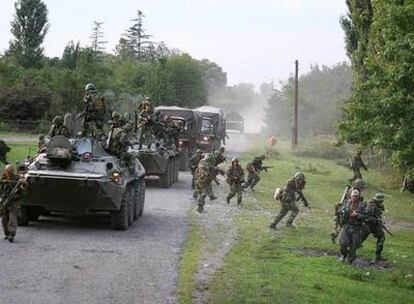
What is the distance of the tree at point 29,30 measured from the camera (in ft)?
227

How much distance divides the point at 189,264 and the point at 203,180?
7.15 metres

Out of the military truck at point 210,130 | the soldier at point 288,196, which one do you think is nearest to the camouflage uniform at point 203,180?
the soldier at point 288,196

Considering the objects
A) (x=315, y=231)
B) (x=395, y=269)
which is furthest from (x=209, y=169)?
(x=395, y=269)

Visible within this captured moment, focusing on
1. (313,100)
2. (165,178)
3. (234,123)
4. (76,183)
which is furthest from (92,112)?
(234,123)

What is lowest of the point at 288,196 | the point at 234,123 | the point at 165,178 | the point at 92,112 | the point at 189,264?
the point at 189,264

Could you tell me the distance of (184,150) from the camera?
1331 inches

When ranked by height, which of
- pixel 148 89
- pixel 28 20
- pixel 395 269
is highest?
pixel 28 20

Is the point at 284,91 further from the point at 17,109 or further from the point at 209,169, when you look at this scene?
the point at 209,169

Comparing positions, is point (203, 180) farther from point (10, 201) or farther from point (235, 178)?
point (10, 201)

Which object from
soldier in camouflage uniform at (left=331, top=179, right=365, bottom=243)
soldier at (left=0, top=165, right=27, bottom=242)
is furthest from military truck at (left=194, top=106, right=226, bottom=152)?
soldier at (left=0, top=165, right=27, bottom=242)

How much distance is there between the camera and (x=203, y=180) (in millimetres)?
20062

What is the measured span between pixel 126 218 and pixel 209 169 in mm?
4399

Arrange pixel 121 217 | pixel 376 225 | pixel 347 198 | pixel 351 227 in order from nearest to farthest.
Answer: pixel 351 227, pixel 376 225, pixel 347 198, pixel 121 217

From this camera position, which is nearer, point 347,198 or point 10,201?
point 10,201
